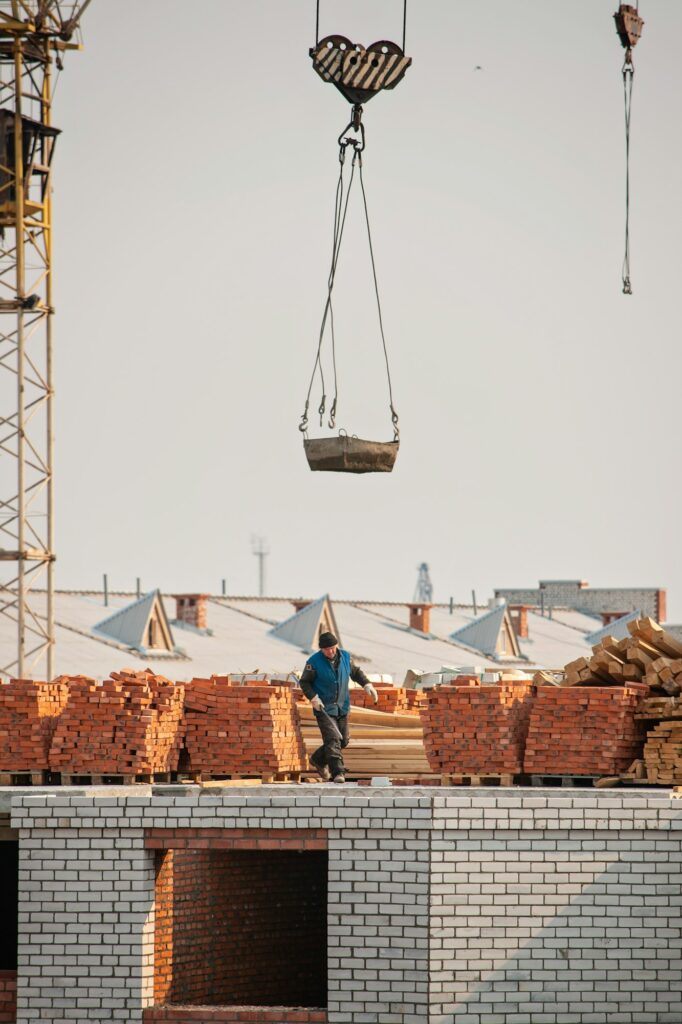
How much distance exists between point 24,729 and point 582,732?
13.7ft

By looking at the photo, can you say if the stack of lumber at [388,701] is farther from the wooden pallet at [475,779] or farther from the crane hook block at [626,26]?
the crane hook block at [626,26]

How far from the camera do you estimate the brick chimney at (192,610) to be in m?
34.5

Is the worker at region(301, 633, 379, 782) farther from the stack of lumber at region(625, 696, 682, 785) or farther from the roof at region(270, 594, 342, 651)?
the roof at region(270, 594, 342, 651)

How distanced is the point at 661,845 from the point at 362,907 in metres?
2.02

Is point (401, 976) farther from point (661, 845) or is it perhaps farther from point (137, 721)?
point (137, 721)

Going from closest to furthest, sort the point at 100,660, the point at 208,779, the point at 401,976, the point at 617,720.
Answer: the point at 401,976 → the point at 617,720 → the point at 208,779 → the point at 100,660

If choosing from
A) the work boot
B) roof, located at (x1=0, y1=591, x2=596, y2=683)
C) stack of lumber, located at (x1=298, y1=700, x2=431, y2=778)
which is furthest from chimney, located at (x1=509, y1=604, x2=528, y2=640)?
the work boot

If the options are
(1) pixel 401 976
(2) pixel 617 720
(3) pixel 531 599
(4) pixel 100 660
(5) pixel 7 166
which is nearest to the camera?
(1) pixel 401 976

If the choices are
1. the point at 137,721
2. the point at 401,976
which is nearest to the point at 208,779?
the point at 137,721

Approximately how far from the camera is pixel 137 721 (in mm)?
11523

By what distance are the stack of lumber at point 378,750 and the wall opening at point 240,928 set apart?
0.85 metres

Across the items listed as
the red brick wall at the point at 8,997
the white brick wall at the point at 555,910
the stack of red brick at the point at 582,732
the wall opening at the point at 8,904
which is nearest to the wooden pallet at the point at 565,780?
the stack of red brick at the point at 582,732

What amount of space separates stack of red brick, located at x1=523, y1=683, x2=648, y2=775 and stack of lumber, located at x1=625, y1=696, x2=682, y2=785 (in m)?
0.17

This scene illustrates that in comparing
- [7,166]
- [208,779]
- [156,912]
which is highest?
[7,166]
